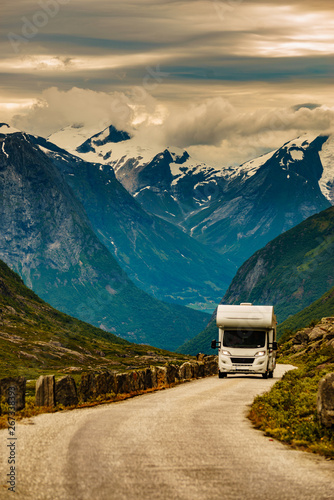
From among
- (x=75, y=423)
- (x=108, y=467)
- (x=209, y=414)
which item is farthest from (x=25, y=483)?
(x=209, y=414)

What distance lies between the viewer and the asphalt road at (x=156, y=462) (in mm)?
17062

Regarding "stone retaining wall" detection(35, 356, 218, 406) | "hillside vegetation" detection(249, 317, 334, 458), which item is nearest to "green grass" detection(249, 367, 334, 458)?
"hillside vegetation" detection(249, 317, 334, 458)

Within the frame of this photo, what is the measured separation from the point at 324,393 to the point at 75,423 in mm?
9099

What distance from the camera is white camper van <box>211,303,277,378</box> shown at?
205 ft

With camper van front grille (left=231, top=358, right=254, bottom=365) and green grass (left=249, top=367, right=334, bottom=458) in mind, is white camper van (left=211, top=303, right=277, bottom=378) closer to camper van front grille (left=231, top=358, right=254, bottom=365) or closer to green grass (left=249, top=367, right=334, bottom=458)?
camper van front grille (left=231, top=358, right=254, bottom=365)

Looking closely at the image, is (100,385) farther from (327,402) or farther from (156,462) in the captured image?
(156,462)

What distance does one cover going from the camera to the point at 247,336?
2488 inches

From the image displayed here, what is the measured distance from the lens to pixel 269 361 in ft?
210

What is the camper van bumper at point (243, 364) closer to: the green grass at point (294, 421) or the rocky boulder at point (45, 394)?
the green grass at point (294, 421)

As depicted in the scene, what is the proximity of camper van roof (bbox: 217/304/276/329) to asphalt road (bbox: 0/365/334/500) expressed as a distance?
105ft

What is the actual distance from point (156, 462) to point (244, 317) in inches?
1710

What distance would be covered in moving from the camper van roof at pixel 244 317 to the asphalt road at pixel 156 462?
3205 centimetres

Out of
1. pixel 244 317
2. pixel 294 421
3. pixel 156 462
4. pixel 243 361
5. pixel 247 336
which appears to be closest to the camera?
pixel 156 462

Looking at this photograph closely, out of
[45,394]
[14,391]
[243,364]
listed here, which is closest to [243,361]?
[243,364]
